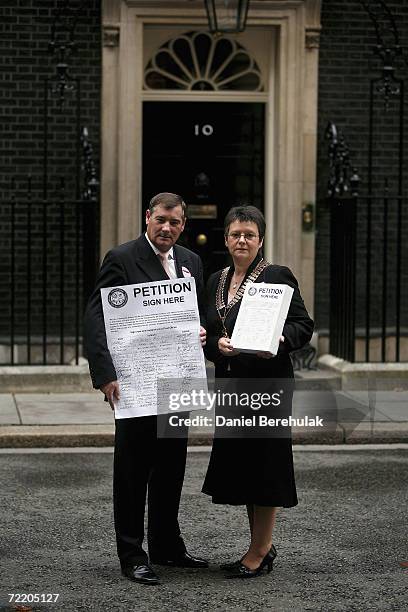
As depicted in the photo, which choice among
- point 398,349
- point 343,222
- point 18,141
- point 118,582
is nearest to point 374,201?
point 343,222

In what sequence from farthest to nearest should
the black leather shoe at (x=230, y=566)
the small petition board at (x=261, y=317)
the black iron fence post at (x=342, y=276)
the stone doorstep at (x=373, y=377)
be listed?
the black iron fence post at (x=342, y=276) → the stone doorstep at (x=373, y=377) → the black leather shoe at (x=230, y=566) → the small petition board at (x=261, y=317)

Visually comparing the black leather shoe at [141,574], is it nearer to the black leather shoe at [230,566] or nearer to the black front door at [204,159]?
the black leather shoe at [230,566]

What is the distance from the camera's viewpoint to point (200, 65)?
13891 mm

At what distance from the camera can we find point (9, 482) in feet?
28.9

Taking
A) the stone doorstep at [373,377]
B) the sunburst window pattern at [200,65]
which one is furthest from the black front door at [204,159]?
the stone doorstep at [373,377]

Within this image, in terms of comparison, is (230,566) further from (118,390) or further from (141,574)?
(118,390)

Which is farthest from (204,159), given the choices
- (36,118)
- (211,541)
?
(211,541)

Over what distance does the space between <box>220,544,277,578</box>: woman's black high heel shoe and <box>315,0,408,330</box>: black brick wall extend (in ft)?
24.8

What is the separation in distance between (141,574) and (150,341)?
1.12 meters

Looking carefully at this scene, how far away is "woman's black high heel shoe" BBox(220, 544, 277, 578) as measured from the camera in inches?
252

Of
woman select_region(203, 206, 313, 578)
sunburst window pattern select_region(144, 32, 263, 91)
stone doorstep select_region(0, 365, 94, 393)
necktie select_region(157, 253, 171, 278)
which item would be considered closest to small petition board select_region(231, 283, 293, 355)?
woman select_region(203, 206, 313, 578)

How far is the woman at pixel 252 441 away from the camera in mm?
6305

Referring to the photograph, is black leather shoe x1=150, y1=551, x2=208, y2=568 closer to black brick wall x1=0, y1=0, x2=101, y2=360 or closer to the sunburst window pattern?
black brick wall x1=0, y1=0, x2=101, y2=360

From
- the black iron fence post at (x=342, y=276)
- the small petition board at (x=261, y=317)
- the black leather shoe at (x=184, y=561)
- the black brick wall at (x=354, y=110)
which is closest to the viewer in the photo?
the small petition board at (x=261, y=317)
